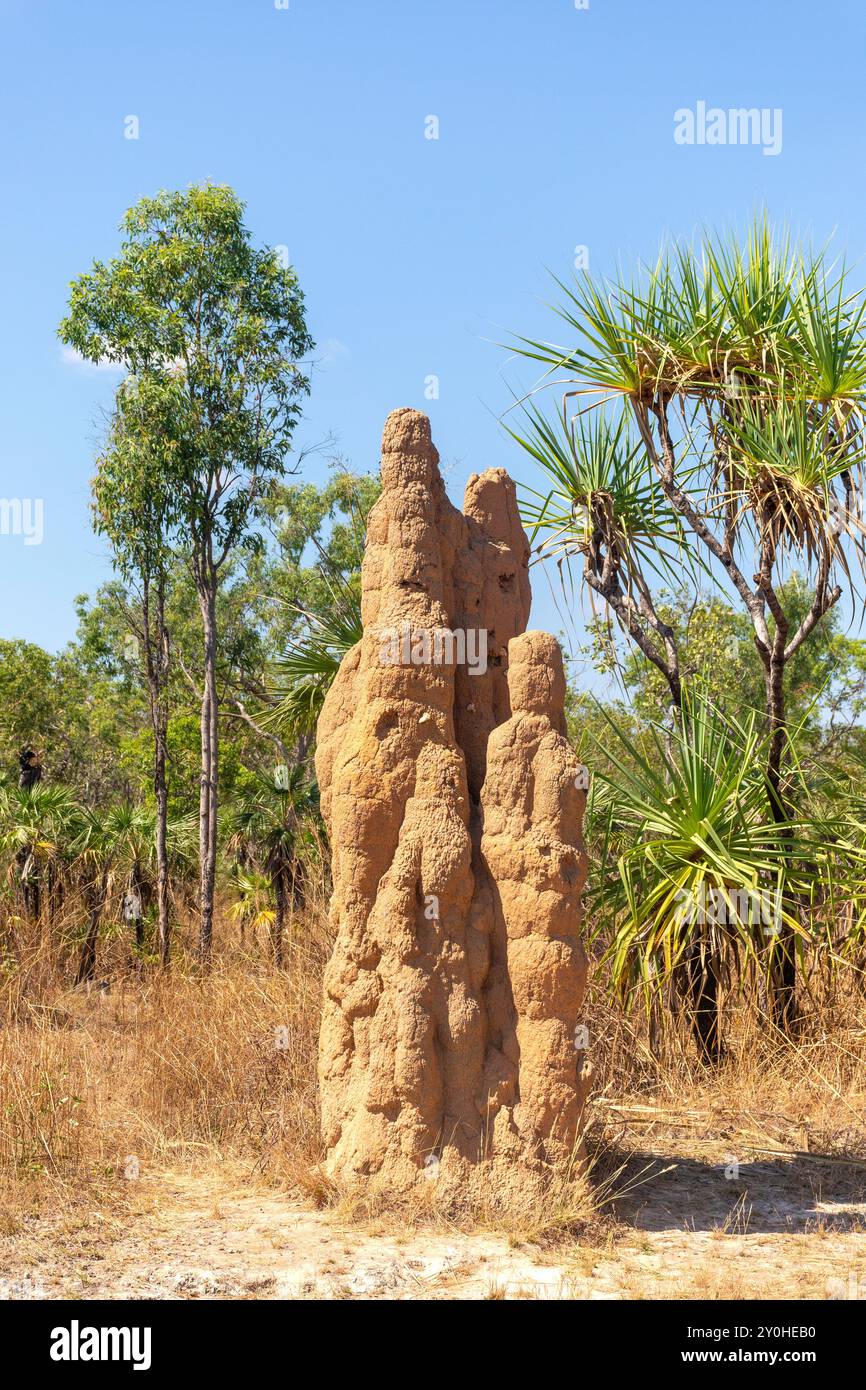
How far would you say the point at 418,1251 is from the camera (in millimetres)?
5113

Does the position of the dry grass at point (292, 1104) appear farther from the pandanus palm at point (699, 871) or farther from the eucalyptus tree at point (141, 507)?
the eucalyptus tree at point (141, 507)

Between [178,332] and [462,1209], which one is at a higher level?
[178,332]

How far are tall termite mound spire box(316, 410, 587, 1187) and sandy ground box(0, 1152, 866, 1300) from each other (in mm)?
411

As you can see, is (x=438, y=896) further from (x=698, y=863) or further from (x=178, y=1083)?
(x=698, y=863)

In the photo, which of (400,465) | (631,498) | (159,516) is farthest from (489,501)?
(159,516)

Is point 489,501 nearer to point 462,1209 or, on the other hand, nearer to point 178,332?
point 462,1209

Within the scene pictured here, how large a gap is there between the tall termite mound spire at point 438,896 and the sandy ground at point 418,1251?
1.35 feet

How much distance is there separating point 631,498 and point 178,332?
5744mm

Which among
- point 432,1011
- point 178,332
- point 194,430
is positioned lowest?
point 432,1011

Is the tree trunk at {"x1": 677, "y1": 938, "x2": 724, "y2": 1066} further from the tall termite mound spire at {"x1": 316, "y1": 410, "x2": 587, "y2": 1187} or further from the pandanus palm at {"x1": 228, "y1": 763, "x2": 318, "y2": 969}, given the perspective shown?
the pandanus palm at {"x1": 228, "y1": 763, "x2": 318, "y2": 969}

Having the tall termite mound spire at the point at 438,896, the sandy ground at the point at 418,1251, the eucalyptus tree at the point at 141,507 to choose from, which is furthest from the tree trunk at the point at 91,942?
the tall termite mound spire at the point at 438,896

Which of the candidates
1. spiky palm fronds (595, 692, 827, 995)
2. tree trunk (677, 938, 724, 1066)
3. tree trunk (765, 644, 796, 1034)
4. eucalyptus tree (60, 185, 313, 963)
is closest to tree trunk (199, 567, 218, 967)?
eucalyptus tree (60, 185, 313, 963)

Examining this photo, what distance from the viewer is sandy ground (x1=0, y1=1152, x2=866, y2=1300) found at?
15.7 feet

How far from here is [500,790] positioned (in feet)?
18.7
